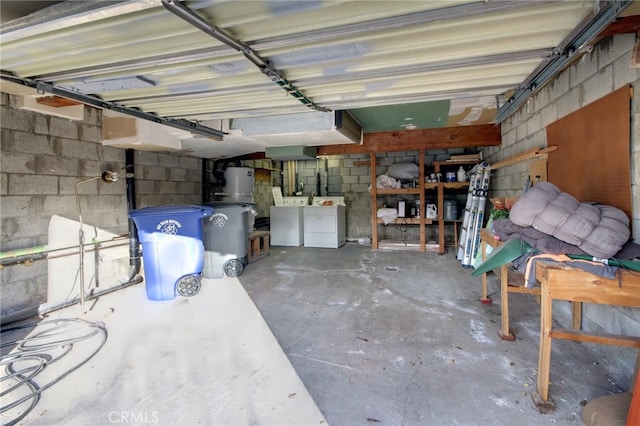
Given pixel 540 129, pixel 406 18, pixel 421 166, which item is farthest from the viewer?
pixel 421 166

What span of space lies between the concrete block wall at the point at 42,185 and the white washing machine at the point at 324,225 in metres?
3.25

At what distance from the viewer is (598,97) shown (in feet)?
6.32

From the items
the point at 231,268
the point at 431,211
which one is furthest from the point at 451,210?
the point at 231,268

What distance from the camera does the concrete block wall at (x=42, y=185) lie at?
2.62 meters

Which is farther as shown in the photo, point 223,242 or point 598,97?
point 223,242

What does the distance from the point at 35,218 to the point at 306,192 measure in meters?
4.89

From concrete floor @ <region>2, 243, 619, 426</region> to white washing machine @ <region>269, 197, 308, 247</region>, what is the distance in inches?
117

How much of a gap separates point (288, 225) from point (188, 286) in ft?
10.3

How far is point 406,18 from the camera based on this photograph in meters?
1.38

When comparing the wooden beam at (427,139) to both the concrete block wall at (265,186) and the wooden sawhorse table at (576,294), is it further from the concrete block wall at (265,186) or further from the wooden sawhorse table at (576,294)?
the wooden sawhorse table at (576,294)

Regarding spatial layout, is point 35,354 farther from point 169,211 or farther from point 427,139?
point 427,139

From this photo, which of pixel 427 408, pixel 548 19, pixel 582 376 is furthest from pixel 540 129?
pixel 427 408

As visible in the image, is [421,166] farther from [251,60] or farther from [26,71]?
[26,71]

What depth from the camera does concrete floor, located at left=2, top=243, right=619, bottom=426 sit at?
1526 millimetres
